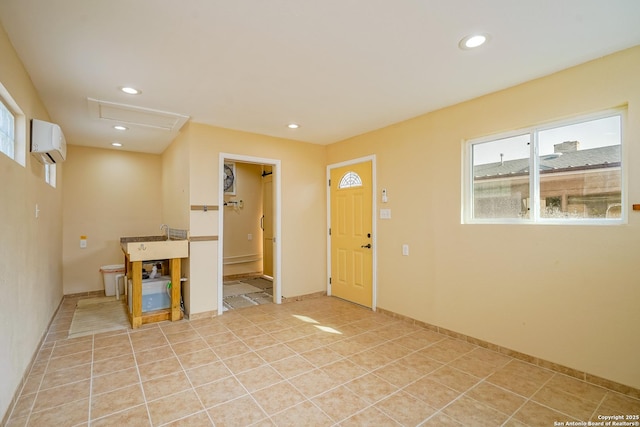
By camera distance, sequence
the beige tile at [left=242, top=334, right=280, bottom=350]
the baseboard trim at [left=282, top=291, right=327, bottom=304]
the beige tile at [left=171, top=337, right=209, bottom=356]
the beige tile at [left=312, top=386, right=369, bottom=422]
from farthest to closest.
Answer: the baseboard trim at [left=282, top=291, right=327, bottom=304] < the beige tile at [left=242, top=334, right=280, bottom=350] < the beige tile at [left=171, top=337, right=209, bottom=356] < the beige tile at [left=312, top=386, right=369, bottom=422]

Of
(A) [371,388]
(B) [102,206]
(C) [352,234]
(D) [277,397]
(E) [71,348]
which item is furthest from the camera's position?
(B) [102,206]

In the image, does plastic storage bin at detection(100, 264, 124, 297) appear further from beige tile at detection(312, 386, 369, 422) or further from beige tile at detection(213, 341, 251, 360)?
beige tile at detection(312, 386, 369, 422)

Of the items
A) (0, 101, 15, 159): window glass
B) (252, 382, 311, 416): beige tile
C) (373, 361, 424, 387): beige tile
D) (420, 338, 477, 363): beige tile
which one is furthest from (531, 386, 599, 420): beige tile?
(0, 101, 15, 159): window glass

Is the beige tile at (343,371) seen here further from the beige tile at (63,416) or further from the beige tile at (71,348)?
the beige tile at (71,348)

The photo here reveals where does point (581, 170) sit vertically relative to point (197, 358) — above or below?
above

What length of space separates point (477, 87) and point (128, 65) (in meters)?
3.10

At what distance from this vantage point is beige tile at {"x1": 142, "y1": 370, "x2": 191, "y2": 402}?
2269mm

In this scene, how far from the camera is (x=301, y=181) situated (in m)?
4.92

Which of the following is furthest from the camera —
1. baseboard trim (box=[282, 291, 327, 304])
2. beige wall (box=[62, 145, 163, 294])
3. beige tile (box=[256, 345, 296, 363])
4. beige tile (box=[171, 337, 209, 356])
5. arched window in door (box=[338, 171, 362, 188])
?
beige wall (box=[62, 145, 163, 294])

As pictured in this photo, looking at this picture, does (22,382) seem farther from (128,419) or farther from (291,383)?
(291,383)

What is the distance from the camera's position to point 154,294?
3.98 metres

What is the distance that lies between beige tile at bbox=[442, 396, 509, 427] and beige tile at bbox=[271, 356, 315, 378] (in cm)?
114

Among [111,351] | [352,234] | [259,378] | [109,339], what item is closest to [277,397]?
[259,378]

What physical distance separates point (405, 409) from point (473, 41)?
8.61ft
